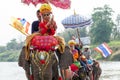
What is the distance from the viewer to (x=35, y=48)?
6.45 m

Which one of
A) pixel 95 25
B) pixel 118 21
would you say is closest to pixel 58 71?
pixel 95 25

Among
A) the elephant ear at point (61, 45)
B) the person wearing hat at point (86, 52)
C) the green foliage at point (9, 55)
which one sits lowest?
the green foliage at point (9, 55)

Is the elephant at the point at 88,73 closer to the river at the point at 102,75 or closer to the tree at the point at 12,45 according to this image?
the river at the point at 102,75

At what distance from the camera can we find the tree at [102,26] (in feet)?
277

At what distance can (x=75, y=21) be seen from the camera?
11742 millimetres

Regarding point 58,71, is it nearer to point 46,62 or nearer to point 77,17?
point 46,62

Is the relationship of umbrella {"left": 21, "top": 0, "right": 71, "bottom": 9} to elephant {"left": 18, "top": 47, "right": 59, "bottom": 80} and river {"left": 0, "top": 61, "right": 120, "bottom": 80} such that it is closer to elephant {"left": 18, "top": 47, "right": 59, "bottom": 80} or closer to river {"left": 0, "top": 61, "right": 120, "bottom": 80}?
elephant {"left": 18, "top": 47, "right": 59, "bottom": 80}

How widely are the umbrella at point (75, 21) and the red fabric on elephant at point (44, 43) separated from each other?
5146mm

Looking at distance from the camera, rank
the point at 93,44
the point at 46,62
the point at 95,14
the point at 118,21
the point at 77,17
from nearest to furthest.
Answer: the point at 46,62 → the point at 77,17 → the point at 93,44 → the point at 95,14 → the point at 118,21

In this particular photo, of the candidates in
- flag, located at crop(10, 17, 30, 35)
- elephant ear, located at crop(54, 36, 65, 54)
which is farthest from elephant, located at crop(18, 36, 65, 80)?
flag, located at crop(10, 17, 30, 35)

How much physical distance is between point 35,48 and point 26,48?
146mm

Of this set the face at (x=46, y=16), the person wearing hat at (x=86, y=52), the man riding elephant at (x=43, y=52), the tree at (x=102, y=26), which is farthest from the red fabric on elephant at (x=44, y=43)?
the tree at (x=102, y=26)

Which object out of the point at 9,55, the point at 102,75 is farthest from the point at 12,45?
the point at 102,75

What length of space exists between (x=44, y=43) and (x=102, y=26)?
268ft
